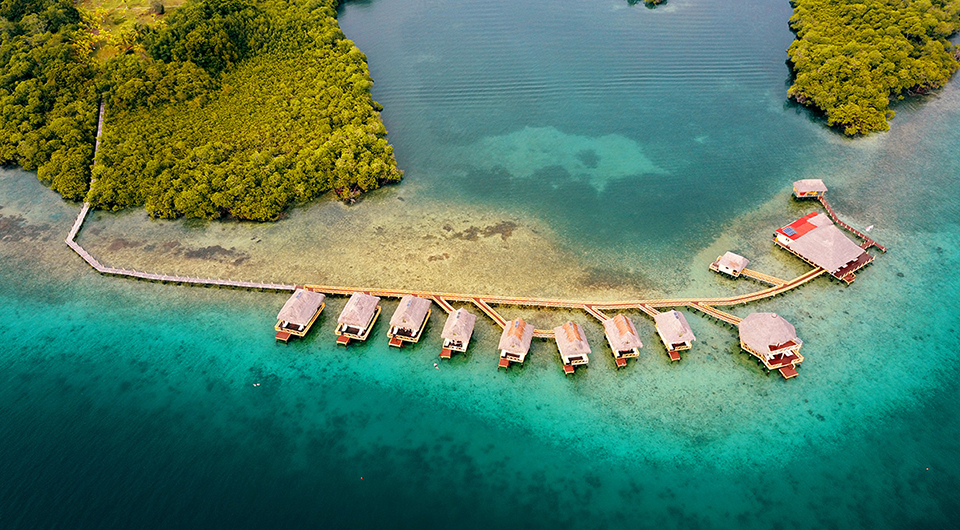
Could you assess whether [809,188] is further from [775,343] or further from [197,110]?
[197,110]

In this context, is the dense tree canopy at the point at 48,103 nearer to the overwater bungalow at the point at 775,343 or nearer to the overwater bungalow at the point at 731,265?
the overwater bungalow at the point at 731,265

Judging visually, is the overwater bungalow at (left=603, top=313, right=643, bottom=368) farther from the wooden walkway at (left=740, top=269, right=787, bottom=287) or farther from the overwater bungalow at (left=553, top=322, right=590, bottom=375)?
the wooden walkway at (left=740, top=269, right=787, bottom=287)

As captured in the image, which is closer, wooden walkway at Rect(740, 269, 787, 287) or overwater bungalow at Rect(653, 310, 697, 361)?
overwater bungalow at Rect(653, 310, 697, 361)

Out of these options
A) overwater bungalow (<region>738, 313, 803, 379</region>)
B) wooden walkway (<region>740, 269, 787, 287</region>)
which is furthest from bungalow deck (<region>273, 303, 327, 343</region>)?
wooden walkway (<region>740, 269, 787, 287</region>)

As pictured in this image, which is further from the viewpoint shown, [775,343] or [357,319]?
[357,319]

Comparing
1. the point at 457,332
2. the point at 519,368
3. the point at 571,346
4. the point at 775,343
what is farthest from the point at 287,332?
the point at 775,343

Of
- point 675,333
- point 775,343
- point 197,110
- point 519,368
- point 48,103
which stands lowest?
point 519,368

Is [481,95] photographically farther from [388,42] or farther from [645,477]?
[645,477]

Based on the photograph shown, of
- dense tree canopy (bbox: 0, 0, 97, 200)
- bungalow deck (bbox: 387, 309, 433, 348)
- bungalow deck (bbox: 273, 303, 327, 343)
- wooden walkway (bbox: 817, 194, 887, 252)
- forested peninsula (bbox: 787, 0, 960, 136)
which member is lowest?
wooden walkway (bbox: 817, 194, 887, 252)
